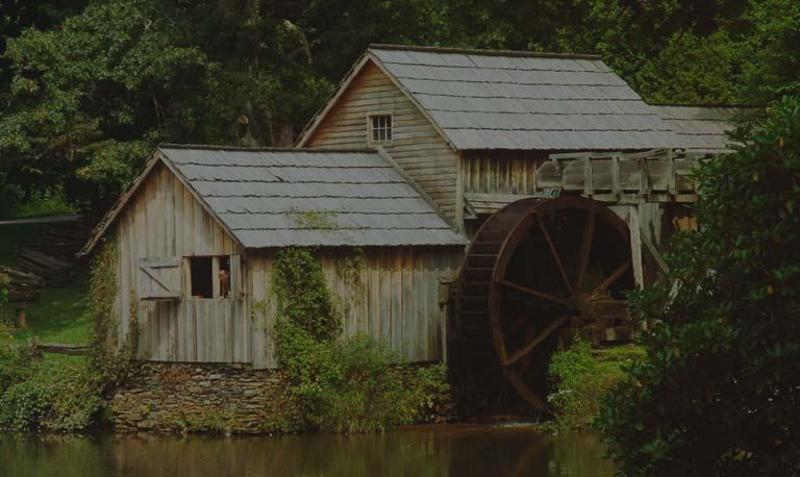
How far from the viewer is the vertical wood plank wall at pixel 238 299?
27.3 meters

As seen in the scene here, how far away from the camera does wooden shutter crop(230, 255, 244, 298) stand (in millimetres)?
27281

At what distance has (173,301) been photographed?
93.4ft

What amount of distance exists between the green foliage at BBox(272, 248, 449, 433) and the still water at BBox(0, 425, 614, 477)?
50 cm

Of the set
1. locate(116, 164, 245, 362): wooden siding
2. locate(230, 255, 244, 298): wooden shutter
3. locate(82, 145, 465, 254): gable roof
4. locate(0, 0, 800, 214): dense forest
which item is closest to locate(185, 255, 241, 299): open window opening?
locate(230, 255, 244, 298): wooden shutter

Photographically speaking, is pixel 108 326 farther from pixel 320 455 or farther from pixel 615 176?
pixel 615 176

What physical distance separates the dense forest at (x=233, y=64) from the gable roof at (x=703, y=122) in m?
0.88

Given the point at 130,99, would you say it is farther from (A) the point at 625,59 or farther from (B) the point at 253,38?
(A) the point at 625,59

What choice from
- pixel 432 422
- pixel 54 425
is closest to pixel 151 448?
pixel 54 425

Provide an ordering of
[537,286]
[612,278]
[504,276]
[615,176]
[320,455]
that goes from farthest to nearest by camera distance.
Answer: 1. [537,286]
2. [612,278]
3. [504,276]
4. [615,176]
5. [320,455]

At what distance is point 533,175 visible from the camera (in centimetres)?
3109

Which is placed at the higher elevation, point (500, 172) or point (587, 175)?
point (500, 172)

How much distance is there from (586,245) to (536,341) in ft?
6.45

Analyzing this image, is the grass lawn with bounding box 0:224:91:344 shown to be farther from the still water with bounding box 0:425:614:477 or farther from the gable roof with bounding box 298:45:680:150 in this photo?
the gable roof with bounding box 298:45:680:150

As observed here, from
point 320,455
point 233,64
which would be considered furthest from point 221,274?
point 233,64
